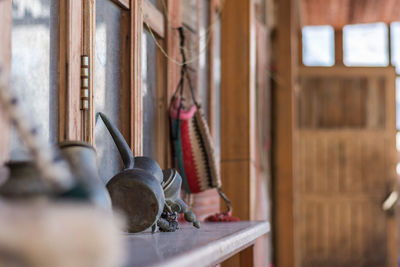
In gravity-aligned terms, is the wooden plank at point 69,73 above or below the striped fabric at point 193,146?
above

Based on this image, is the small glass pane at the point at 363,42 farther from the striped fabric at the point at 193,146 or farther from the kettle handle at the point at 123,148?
the kettle handle at the point at 123,148

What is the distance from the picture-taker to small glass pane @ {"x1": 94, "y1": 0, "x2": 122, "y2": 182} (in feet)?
5.37

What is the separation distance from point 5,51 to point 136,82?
0.72 m

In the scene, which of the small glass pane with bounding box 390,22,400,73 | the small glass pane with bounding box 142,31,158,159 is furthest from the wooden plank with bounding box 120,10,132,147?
the small glass pane with bounding box 390,22,400,73

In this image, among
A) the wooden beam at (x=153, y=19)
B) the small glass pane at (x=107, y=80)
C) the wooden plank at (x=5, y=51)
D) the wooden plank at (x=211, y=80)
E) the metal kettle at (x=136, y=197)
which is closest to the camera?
the wooden plank at (x=5, y=51)

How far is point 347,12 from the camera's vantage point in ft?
24.0

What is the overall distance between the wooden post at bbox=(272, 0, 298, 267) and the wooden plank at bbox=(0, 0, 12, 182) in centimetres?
374

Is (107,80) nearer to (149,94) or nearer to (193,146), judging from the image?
(149,94)

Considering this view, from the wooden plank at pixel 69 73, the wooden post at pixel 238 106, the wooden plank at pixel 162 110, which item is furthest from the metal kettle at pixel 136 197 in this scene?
the wooden post at pixel 238 106

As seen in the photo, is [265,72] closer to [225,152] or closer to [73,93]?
[225,152]

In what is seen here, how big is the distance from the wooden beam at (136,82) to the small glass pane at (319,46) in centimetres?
624

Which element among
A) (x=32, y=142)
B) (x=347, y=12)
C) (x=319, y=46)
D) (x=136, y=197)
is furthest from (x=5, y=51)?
(x=319, y=46)

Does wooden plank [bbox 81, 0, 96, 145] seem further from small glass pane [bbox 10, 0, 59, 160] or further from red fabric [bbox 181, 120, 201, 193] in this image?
red fabric [bbox 181, 120, 201, 193]

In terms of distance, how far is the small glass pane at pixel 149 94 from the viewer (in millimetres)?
2049
